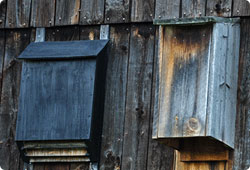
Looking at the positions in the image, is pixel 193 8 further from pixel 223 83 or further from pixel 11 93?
Answer: pixel 11 93

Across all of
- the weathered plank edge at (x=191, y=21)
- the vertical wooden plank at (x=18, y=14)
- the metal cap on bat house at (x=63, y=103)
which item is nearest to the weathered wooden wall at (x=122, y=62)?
the vertical wooden plank at (x=18, y=14)

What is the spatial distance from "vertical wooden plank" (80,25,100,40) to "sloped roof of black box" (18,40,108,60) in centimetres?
8

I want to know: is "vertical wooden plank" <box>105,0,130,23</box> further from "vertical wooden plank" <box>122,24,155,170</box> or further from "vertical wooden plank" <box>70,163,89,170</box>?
"vertical wooden plank" <box>70,163,89,170</box>

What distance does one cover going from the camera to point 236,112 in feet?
26.5

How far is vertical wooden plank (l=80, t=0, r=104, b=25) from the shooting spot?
8734 mm

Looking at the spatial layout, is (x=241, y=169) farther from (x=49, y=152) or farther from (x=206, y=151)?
(x=49, y=152)

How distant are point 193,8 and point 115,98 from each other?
1096 mm

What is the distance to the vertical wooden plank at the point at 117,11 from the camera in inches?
340

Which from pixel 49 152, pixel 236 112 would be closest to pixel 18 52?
pixel 49 152

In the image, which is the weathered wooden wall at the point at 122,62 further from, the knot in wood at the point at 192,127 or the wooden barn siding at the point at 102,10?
the knot in wood at the point at 192,127

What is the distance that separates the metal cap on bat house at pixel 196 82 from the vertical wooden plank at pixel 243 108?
0.20ft

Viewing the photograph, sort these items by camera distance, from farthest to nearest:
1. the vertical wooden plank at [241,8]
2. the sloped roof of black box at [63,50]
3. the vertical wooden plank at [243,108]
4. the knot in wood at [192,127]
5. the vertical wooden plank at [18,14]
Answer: the vertical wooden plank at [18,14]
the sloped roof of black box at [63,50]
the vertical wooden plank at [241,8]
the vertical wooden plank at [243,108]
the knot in wood at [192,127]

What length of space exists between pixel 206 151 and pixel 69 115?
1316mm

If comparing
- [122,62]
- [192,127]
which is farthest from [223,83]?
[122,62]
